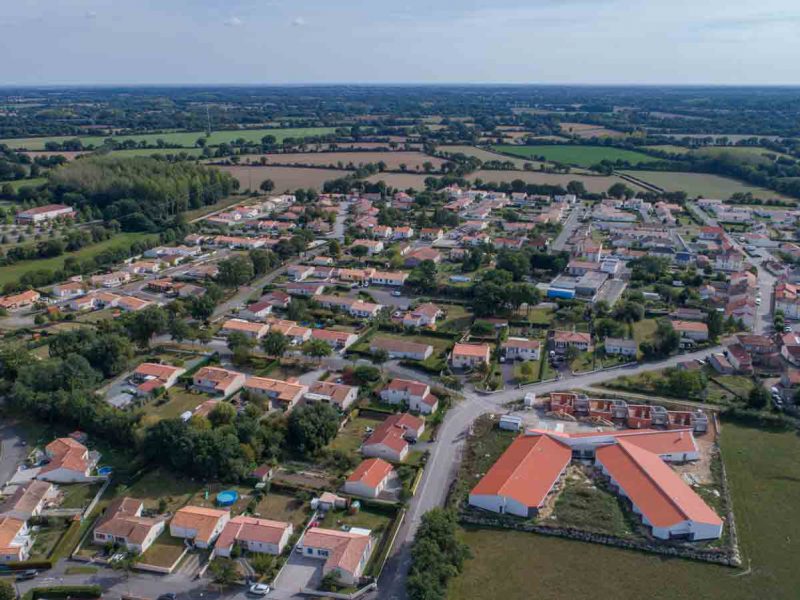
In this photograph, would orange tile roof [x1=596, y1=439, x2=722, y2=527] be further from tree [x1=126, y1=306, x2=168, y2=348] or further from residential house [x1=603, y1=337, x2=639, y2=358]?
tree [x1=126, y1=306, x2=168, y2=348]

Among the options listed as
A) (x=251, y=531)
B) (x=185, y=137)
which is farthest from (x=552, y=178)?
(x=185, y=137)

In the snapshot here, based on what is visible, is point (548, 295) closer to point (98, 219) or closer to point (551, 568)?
point (551, 568)

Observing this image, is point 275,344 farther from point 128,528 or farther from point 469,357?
point 128,528

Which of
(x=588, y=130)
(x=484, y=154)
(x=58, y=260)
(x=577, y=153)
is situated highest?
(x=588, y=130)

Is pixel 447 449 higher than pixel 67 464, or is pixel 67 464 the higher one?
pixel 67 464

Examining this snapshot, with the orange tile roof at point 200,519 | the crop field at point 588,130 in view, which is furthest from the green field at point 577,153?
the orange tile roof at point 200,519

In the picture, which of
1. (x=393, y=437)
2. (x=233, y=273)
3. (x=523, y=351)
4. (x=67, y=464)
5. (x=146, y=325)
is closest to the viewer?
(x=67, y=464)

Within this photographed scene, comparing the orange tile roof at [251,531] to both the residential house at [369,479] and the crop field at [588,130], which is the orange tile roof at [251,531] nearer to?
the residential house at [369,479]

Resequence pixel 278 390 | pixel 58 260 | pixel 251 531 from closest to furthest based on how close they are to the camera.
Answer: pixel 251 531 → pixel 278 390 → pixel 58 260
